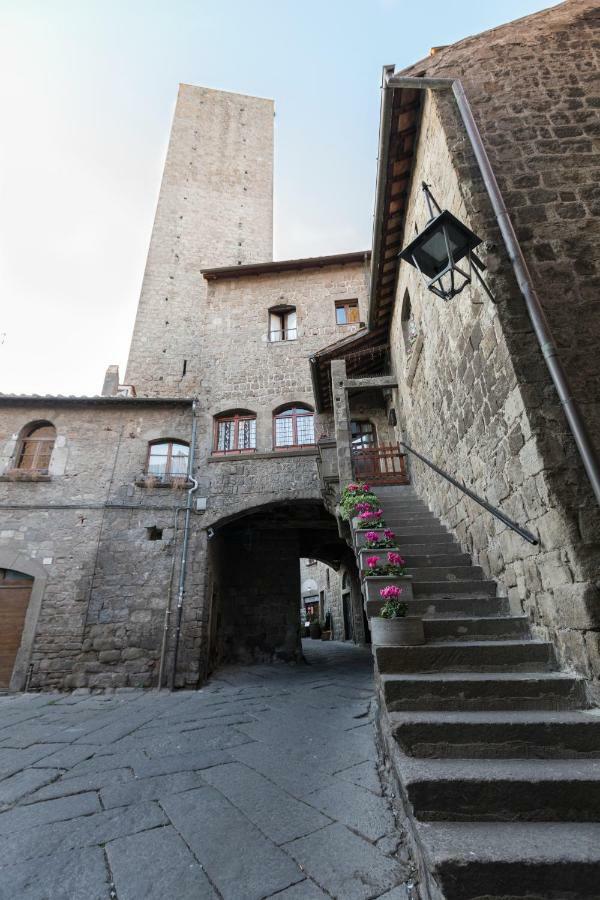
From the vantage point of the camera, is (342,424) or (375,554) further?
(342,424)

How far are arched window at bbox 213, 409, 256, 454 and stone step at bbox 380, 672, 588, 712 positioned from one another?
7.31m

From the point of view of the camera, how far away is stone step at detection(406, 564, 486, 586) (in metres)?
4.14

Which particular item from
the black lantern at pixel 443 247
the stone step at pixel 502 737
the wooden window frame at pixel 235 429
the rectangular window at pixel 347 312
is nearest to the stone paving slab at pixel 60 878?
the stone step at pixel 502 737

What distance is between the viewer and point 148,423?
376 inches

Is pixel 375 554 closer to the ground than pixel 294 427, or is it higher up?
closer to the ground

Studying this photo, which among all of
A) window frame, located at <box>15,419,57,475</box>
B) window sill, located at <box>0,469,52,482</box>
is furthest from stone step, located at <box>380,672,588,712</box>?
window frame, located at <box>15,419,57,475</box>

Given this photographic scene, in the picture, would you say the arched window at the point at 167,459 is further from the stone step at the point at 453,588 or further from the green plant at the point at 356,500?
the stone step at the point at 453,588

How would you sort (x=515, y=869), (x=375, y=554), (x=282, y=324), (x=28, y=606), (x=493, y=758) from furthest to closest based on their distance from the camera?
(x=282, y=324)
(x=28, y=606)
(x=375, y=554)
(x=493, y=758)
(x=515, y=869)

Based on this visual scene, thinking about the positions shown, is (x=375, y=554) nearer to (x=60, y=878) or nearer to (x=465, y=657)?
(x=465, y=657)

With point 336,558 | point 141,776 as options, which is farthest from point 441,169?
point 336,558

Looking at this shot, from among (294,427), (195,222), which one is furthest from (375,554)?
(195,222)

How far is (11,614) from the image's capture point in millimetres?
7867

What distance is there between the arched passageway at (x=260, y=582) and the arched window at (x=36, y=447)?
432 cm

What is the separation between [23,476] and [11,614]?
279 centimetres
